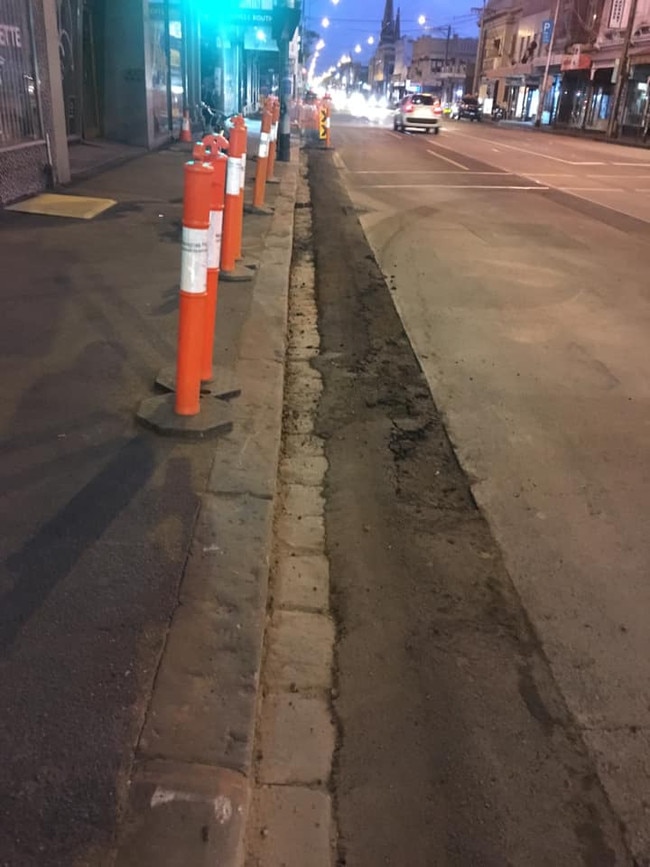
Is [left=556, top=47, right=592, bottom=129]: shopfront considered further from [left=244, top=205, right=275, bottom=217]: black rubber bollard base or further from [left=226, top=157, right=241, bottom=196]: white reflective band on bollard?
[left=226, top=157, right=241, bottom=196]: white reflective band on bollard

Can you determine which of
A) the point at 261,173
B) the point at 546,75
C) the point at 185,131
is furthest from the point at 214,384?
the point at 546,75

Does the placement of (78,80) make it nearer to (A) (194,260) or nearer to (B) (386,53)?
(A) (194,260)

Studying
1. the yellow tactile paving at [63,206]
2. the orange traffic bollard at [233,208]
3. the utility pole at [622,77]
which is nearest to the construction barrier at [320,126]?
the yellow tactile paving at [63,206]

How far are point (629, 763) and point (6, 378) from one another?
3.99m

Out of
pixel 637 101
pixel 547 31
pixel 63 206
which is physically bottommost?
pixel 63 206

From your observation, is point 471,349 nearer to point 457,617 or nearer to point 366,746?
point 457,617

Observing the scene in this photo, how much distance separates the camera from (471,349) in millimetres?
6570

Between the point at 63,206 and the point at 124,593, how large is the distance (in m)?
8.63

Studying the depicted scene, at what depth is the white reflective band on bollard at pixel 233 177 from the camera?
701 centimetres

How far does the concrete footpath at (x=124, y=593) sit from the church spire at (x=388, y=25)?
180 metres

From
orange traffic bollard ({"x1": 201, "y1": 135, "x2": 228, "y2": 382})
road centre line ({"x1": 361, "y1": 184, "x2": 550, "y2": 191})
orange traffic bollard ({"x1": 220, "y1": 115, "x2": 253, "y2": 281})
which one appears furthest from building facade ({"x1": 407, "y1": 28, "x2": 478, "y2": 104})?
orange traffic bollard ({"x1": 201, "y1": 135, "x2": 228, "y2": 382})

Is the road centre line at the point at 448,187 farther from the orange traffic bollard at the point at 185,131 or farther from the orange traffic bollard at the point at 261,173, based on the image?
the orange traffic bollard at the point at 185,131

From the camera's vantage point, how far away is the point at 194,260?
4031 millimetres

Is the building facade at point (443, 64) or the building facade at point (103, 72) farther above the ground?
the building facade at point (443, 64)
